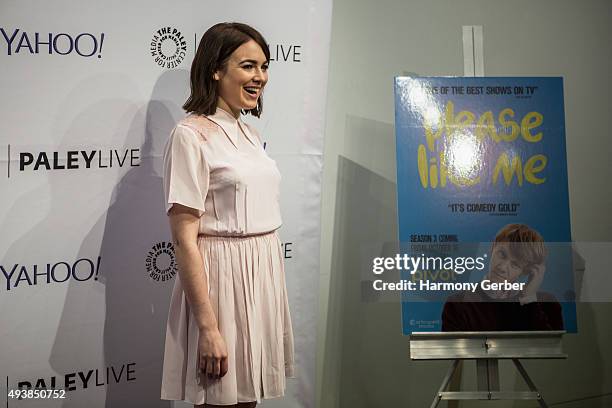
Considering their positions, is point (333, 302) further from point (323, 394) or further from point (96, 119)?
point (96, 119)

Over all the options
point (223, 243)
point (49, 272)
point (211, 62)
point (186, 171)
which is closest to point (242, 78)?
point (211, 62)

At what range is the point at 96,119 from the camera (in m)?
2.27

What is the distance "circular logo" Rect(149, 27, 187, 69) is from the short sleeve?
749 millimetres

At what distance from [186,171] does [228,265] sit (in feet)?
0.94

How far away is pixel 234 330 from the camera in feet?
5.68

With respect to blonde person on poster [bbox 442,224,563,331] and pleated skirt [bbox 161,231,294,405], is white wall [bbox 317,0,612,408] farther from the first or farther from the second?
pleated skirt [bbox 161,231,294,405]

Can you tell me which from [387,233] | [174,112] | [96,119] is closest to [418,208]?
[387,233]

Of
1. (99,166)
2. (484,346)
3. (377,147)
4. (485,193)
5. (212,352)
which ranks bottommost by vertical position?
(484,346)

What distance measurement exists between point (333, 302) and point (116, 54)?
1495 mm

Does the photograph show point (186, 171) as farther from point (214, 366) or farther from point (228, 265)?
point (214, 366)

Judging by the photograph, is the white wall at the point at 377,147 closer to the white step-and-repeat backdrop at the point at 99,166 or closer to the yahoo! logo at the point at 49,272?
the white step-and-repeat backdrop at the point at 99,166

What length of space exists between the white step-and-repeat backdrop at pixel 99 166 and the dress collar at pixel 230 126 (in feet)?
1.99

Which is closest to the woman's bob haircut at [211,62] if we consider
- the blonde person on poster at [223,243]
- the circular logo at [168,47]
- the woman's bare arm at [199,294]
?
the blonde person on poster at [223,243]

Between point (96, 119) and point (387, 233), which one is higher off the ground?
point (96, 119)
